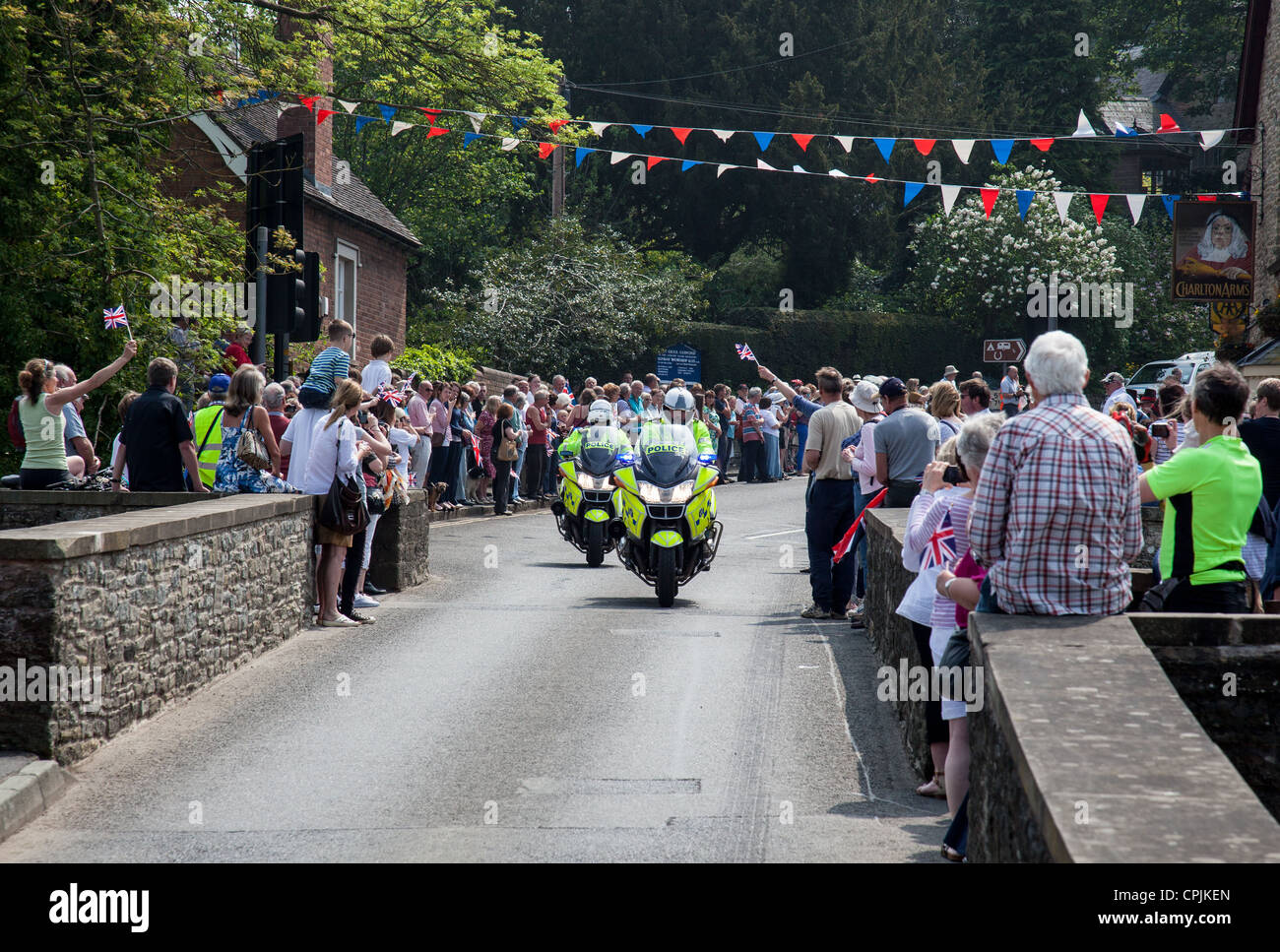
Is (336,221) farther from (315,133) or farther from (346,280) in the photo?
(315,133)

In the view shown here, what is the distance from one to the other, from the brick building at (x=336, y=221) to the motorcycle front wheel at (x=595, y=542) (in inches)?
518

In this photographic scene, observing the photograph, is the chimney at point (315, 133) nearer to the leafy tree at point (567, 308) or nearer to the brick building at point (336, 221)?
the brick building at point (336, 221)

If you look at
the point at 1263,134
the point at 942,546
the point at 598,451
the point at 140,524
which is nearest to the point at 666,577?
the point at 598,451

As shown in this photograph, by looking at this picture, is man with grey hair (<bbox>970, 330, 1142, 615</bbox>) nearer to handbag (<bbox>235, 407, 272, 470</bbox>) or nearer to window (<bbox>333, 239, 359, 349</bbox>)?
handbag (<bbox>235, 407, 272, 470</bbox>)

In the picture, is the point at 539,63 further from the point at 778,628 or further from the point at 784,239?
the point at 778,628

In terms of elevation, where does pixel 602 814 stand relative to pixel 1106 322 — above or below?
below

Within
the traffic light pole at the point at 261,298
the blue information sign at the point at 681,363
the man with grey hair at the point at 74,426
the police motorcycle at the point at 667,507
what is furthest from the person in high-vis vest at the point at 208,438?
the blue information sign at the point at 681,363

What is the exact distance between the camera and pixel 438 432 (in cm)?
2034

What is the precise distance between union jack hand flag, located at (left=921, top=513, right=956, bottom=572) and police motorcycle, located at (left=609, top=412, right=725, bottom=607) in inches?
246

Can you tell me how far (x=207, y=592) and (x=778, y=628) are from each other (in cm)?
483

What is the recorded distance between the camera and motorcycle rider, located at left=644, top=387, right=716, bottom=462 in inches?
542

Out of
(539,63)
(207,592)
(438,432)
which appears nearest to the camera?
A: (207,592)
